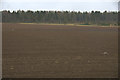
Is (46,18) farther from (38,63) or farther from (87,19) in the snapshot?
(38,63)

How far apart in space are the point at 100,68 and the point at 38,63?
77.6 inches

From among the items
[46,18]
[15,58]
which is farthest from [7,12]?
[15,58]

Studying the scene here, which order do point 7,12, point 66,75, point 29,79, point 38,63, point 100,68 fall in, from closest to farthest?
point 29,79, point 66,75, point 100,68, point 38,63, point 7,12

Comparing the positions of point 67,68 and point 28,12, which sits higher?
point 28,12

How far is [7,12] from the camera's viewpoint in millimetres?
69562

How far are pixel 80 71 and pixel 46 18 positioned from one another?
64488 millimetres

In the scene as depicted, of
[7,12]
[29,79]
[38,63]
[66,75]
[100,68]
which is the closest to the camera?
[29,79]

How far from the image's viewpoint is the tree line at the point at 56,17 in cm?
6881

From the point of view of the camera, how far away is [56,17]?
70875 millimetres

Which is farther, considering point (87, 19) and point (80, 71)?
point (87, 19)

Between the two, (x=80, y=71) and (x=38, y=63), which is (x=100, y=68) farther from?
(x=38, y=63)

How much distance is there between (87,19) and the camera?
7038 centimetres

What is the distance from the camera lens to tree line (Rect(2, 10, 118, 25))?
226ft

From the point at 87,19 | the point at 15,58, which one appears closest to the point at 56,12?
the point at 87,19
